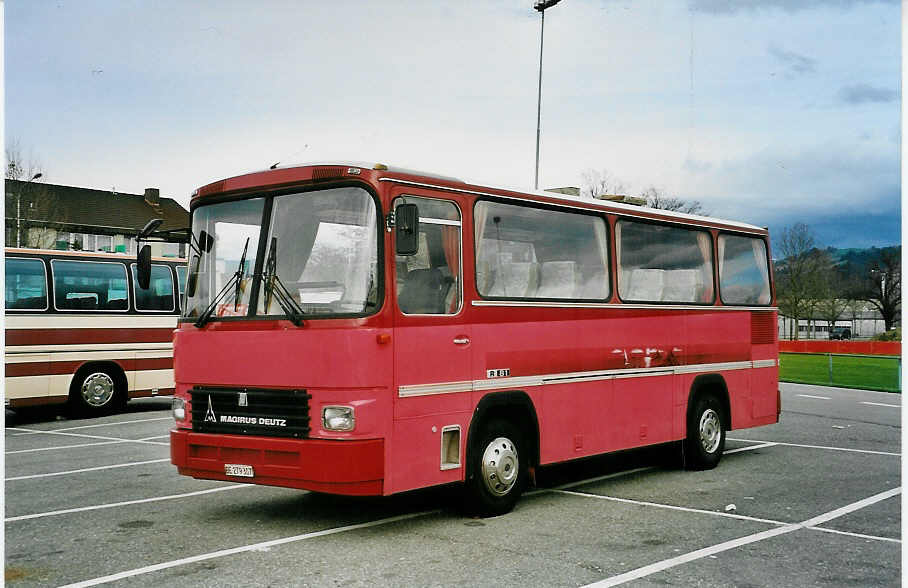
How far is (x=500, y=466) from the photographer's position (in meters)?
9.27

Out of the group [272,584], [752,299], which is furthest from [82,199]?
[272,584]

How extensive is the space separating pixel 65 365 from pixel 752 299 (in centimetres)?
1307

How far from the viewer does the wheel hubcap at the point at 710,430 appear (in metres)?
12.6

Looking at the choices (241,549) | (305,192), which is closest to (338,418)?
(241,549)

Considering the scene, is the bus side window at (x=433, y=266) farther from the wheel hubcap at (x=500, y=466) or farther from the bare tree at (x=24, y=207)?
the bare tree at (x=24, y=207)

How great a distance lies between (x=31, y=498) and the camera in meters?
10.4

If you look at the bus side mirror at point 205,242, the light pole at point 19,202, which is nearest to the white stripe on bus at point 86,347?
the bus side mirror at point 205,242

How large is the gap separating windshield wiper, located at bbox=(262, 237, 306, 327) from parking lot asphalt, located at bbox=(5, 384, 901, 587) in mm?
1826

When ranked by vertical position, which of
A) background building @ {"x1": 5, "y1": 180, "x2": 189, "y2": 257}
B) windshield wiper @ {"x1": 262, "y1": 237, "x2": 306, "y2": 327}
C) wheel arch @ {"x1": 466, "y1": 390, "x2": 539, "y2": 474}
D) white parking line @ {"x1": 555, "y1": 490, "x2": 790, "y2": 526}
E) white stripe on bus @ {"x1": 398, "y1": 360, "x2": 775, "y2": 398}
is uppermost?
background building @ {"x1": 5, "y1": 180, "x2": 189, "y2": 257}

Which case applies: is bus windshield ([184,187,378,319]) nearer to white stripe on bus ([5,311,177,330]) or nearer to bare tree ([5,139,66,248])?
white stripe on bus ([5,311,177,330])

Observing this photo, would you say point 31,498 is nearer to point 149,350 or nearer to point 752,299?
point 752,299

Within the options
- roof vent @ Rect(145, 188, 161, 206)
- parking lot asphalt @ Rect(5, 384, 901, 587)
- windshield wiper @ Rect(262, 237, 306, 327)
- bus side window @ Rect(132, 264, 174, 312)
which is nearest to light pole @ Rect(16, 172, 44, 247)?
bus side window @ Rect(132, 264, 174, 312)

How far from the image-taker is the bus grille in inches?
326

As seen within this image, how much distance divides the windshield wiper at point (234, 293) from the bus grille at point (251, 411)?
1.97 feet
